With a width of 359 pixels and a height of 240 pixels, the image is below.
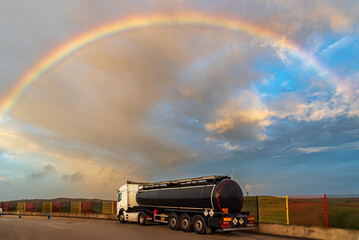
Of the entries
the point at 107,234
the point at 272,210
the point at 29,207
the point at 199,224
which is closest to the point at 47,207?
the point at 29,207

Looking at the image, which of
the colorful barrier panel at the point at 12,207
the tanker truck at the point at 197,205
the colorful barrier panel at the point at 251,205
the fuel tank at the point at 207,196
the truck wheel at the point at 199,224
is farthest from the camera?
the colorful barrier panel at the point at 12,207

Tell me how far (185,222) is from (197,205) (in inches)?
55.6

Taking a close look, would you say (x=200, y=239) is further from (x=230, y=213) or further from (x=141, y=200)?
(x=141, y=200)

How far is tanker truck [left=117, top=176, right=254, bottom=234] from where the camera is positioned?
17.1 metres

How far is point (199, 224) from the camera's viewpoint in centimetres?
1759

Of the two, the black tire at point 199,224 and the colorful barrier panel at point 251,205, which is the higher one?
the colorful barrier panel at point 251,205

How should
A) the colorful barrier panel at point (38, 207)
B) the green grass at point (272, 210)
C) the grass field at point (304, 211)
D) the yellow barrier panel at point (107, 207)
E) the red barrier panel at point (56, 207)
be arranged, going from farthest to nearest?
the colorful barrier panel at point (38, 207) → the red barrier panel at point (56, 207) → the yellow barrier panel at point (107, 207) → the green grass at point (272, 210) → the grass field at point (304, 211)

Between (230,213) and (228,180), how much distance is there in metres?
1.94

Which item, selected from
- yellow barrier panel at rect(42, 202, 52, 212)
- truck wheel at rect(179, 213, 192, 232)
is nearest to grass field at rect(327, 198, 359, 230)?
truck wheel at rect(179, 213, 192, 232)

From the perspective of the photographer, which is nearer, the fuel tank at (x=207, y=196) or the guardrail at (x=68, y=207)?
the fuel tank at (x=207, y=196)

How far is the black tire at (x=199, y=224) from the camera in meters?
17.2

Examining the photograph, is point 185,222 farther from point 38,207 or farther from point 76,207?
point 38,207

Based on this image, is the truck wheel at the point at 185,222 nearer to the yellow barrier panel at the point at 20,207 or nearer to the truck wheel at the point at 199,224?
the truck wheel at the point at 199,224

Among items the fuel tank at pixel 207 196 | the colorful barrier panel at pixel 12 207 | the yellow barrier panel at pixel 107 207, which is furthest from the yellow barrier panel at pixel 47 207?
the fuel tank at pixel 207 196
